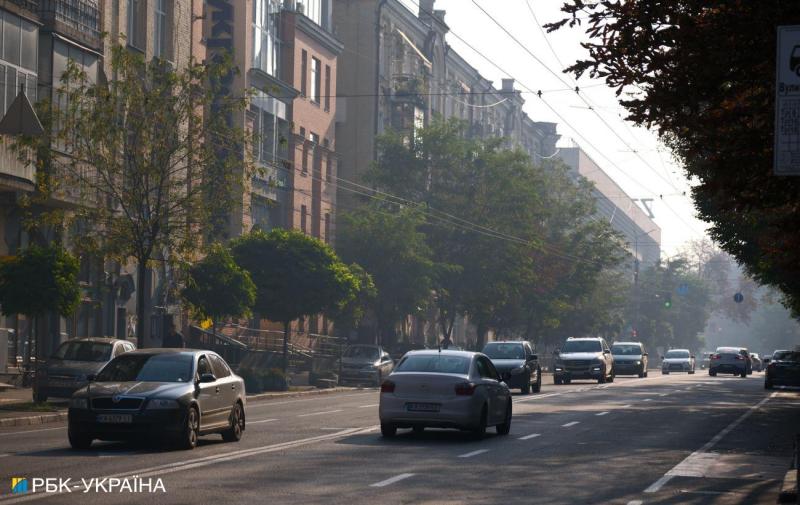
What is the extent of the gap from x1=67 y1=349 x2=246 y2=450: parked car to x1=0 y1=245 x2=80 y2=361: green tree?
12.7 metres

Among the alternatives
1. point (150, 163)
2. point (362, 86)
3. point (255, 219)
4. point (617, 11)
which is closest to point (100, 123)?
point (150, 163)

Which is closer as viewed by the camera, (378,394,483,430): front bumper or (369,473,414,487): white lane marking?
(369,473,414,487): white lane marking

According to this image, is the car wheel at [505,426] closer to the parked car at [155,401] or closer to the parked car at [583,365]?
the parked car at [155,401]

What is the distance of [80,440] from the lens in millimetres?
19141

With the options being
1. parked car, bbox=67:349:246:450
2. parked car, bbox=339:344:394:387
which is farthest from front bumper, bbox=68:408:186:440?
parked car, bbox=339:344:394:387

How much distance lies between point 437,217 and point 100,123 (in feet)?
118

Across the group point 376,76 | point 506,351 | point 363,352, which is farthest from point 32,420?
point 376,76

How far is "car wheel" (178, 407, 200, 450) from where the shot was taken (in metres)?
19.3

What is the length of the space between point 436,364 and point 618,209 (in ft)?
431

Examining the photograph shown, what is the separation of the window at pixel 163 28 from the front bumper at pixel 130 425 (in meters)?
32.7

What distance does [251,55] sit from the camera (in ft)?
195

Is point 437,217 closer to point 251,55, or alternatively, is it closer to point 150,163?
point 251,55

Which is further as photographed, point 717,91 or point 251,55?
point 251,55

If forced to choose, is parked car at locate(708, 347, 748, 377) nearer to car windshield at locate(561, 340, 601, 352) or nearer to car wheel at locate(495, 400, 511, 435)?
car windshield at locate(561, 340, 601, 352)
